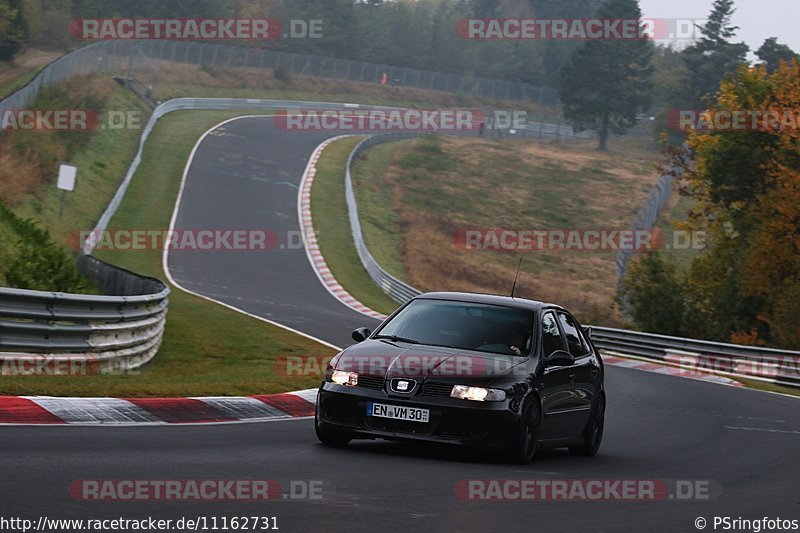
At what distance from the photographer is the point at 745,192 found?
43219mm

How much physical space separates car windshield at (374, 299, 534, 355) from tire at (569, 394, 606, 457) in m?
1.46

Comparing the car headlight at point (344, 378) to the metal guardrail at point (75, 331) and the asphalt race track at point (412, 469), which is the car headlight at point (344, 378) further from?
the metal guardrail at point (75, 331)

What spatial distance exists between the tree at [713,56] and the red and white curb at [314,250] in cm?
5105

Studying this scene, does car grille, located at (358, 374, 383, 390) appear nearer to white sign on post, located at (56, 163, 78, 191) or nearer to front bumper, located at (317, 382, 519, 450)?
front bumper, located at (317, 382, 519, 450)

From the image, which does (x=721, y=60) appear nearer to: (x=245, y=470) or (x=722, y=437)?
(x=722, y=437)

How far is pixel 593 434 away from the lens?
12.1 m

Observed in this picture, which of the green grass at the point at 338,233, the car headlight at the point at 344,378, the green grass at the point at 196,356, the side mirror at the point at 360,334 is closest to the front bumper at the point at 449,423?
the car headlight at the point at 344,378

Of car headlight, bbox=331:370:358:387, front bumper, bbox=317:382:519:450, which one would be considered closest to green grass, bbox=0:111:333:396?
car headlight, bbox=331:370:358:387

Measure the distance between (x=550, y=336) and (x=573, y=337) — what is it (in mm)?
724

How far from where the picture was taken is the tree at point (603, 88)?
104250 mm

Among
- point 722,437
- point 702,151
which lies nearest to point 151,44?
point 702,151

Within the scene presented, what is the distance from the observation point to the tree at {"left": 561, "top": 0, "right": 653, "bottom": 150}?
104250 millimetres

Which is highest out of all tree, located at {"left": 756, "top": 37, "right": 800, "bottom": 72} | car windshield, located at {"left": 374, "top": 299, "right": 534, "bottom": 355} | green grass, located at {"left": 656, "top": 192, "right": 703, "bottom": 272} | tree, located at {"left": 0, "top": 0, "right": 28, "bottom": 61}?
tree, located at {"left": 756, "top": 37, "right": 800, "bottom": 72}

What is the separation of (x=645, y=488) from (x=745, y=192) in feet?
116
